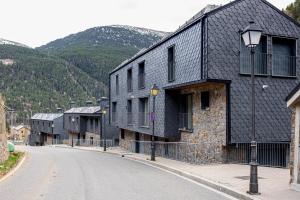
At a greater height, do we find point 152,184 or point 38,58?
point 38,58

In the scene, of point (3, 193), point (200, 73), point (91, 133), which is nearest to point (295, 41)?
point (200, 73)

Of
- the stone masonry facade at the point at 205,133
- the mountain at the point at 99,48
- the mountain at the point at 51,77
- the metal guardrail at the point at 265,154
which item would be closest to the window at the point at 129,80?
the stone masonry facade at the point at 205,133

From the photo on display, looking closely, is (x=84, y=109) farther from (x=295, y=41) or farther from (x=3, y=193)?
(x=3, y=193)

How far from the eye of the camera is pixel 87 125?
59344 mm

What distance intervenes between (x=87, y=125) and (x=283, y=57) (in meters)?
42.6

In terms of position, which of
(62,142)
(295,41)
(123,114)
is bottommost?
(62,142)

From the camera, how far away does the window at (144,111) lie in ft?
94.7

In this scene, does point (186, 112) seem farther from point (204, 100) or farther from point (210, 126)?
point (210, 126)

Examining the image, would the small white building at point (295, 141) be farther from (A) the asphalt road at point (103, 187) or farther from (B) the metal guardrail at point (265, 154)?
(B) the metal guardrail at point (265, 154)

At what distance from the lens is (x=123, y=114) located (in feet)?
114

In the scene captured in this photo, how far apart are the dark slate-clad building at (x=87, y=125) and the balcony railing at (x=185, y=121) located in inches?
1061

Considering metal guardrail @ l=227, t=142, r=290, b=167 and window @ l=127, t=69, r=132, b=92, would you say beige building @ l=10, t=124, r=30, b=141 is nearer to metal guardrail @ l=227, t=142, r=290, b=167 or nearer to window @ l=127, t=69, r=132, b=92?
window @ l=127, t=69, r=132, b=92

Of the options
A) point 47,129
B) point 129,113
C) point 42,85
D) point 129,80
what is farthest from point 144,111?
point 42,85

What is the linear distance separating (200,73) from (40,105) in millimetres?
94598
